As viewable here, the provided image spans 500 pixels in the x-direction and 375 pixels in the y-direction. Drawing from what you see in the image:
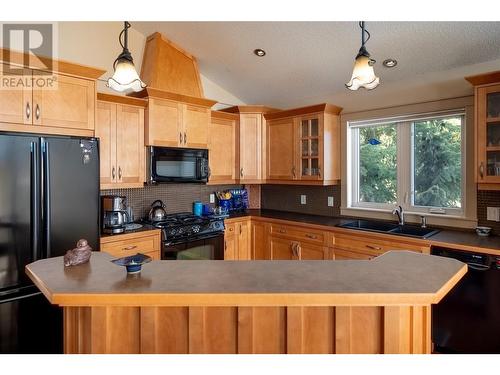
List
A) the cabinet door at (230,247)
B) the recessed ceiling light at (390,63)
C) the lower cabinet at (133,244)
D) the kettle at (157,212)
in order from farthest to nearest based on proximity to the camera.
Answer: the cabinet door at (230,247) → the kettle at (157,212) → the recessed ceiling light at (390,63) → the lower cabinet at (133,244)

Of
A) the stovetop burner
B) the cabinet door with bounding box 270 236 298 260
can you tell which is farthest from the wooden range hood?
the cabinet door with bounding box 270 236 298 260

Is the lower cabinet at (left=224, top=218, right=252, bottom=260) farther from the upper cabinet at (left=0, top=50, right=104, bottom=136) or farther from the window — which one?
the upper cabinet at (left=0, top=50, right=104, bottom=136)

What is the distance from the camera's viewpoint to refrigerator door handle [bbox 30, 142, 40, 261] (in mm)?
2207

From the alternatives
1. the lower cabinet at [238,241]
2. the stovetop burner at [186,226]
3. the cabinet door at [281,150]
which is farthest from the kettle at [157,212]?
the cabinet door at [281,150]

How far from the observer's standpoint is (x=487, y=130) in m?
2.54

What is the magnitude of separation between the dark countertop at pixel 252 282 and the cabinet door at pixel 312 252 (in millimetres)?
1788

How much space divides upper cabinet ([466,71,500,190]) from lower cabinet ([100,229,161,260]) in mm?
2859

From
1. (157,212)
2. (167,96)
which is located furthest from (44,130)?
(157,212)

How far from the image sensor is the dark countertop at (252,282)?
1.14m

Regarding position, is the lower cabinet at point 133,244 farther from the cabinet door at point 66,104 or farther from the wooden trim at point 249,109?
the wooden trim at point 249,109

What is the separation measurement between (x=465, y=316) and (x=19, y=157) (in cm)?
335

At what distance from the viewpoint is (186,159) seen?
3521mm
